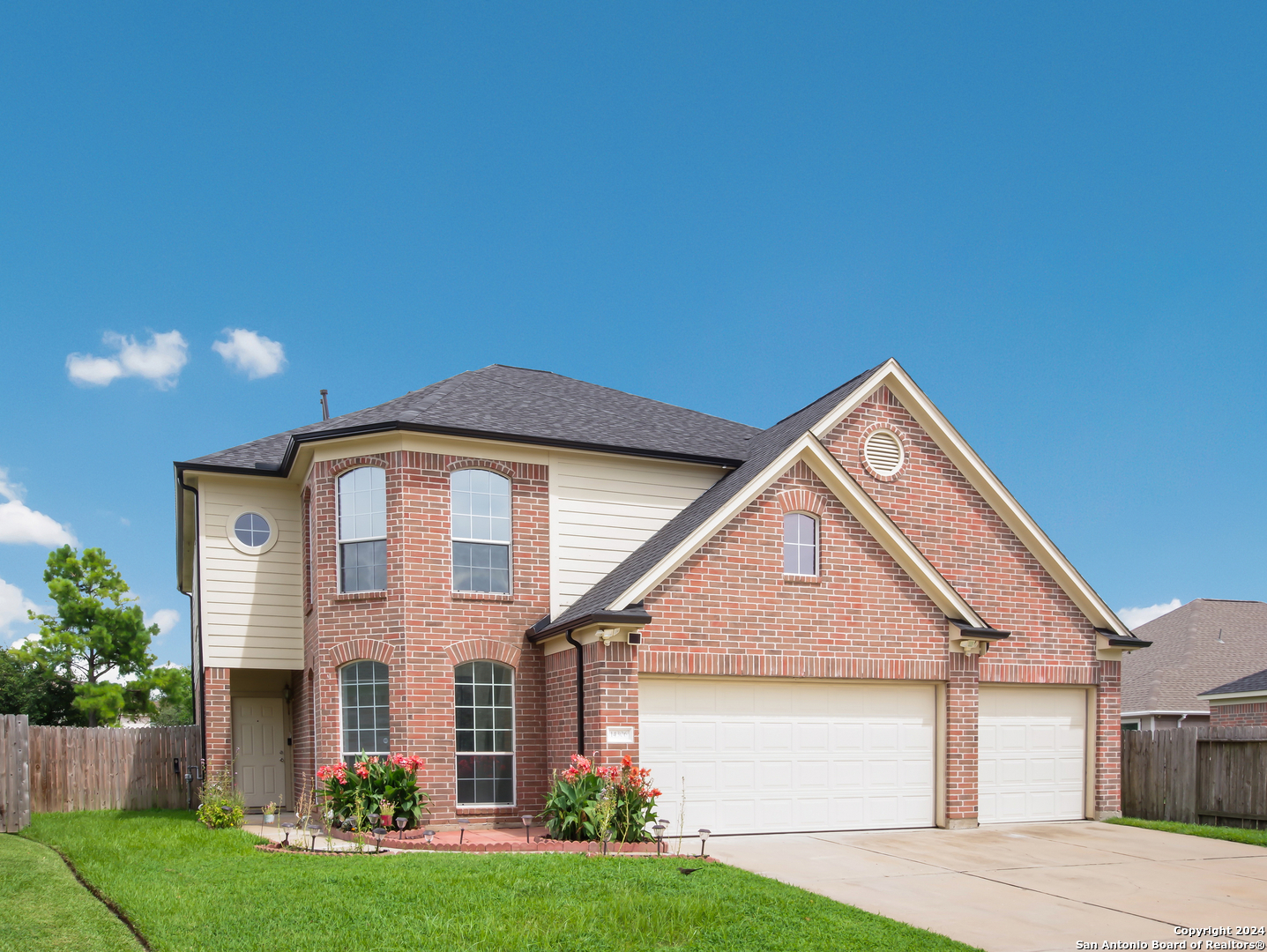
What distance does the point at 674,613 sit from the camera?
1544 cm

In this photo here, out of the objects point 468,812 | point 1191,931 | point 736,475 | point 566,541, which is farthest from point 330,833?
point 1191,931

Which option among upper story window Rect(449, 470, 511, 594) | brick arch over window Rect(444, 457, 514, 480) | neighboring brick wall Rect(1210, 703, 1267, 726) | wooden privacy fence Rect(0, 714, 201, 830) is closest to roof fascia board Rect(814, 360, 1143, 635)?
brick arch over window Rect(444, 457, 514, 480)

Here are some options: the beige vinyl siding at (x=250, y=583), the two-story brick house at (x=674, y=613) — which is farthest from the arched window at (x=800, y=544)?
the beige vinyl siding at (x=250, y=583)

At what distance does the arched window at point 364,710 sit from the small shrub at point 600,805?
3.35m

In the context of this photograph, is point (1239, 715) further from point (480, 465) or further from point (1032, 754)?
point (480, 465)

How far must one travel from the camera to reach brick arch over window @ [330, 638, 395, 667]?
16.1 metres

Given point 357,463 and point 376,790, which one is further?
point 357,463

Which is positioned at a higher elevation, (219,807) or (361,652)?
(361,652)

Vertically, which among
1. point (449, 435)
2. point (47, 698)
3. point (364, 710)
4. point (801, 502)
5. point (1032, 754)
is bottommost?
point (47, 698)

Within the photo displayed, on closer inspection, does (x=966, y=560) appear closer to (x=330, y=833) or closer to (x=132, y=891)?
(x=330, y=833)

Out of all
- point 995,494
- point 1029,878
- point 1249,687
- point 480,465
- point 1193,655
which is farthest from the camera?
point 1193,655

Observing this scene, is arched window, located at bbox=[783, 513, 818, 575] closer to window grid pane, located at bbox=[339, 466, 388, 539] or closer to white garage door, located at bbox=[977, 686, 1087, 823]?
white garage door, located at bbox=[977, 686, 1087, 823]

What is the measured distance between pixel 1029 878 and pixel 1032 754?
6322mm

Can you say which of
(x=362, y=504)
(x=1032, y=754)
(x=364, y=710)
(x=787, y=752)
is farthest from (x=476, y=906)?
(x=1032, y=754)
